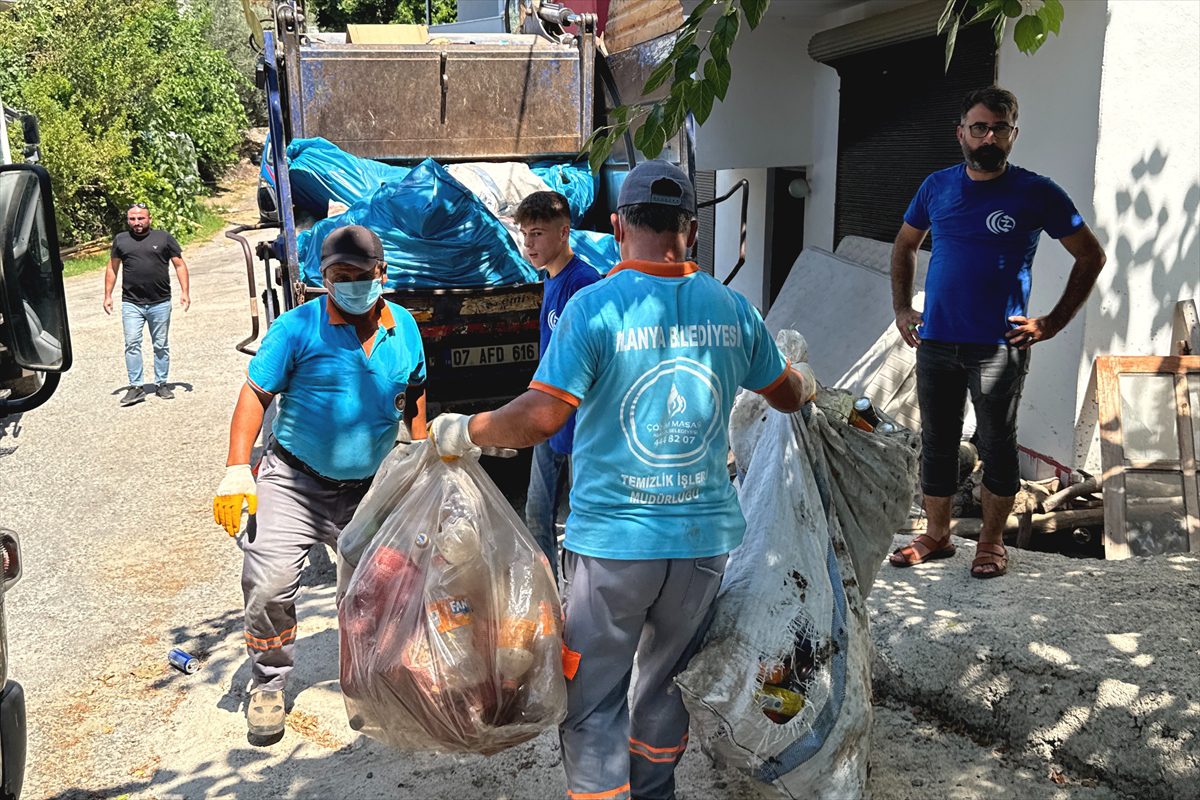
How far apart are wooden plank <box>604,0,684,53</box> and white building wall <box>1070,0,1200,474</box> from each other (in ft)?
9.96

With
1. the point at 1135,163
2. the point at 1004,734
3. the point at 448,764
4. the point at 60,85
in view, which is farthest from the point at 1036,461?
the point at 60,85

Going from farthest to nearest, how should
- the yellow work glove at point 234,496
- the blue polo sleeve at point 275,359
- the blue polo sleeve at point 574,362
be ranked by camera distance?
the blue polo sleeve at point 275,359
the yellow work glove at point 234,496
the blue polo sleeve at point 574,362

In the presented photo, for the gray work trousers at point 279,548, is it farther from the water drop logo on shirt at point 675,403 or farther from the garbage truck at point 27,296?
the water drop logo on shirt at point 675,403

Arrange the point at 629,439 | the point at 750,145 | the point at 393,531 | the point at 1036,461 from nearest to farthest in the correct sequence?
the point at 629,439 < the point at 393,531 < the point at 1036,461 < the point at 750,145

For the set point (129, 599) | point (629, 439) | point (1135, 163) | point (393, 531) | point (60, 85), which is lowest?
point (129, 599)

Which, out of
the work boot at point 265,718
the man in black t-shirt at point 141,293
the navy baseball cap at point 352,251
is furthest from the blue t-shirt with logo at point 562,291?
the man in black t-shirt at point 141,293

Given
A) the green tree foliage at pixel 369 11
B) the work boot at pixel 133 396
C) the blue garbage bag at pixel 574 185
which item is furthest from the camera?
the green tree foliage at pixel 369 11

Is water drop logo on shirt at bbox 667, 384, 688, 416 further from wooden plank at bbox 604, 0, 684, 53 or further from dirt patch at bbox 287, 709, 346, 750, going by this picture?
wooden plank at bbox 604, 0, 684, 53

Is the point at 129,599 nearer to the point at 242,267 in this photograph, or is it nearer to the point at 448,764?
the point at 448,764

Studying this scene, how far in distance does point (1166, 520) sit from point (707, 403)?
10.5 feet

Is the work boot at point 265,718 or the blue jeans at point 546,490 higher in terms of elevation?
the blue jeans at point 546,490

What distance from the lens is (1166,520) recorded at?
15.5 feet

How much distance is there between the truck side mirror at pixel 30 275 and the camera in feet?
8.00

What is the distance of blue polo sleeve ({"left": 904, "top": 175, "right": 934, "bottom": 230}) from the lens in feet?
13.1
